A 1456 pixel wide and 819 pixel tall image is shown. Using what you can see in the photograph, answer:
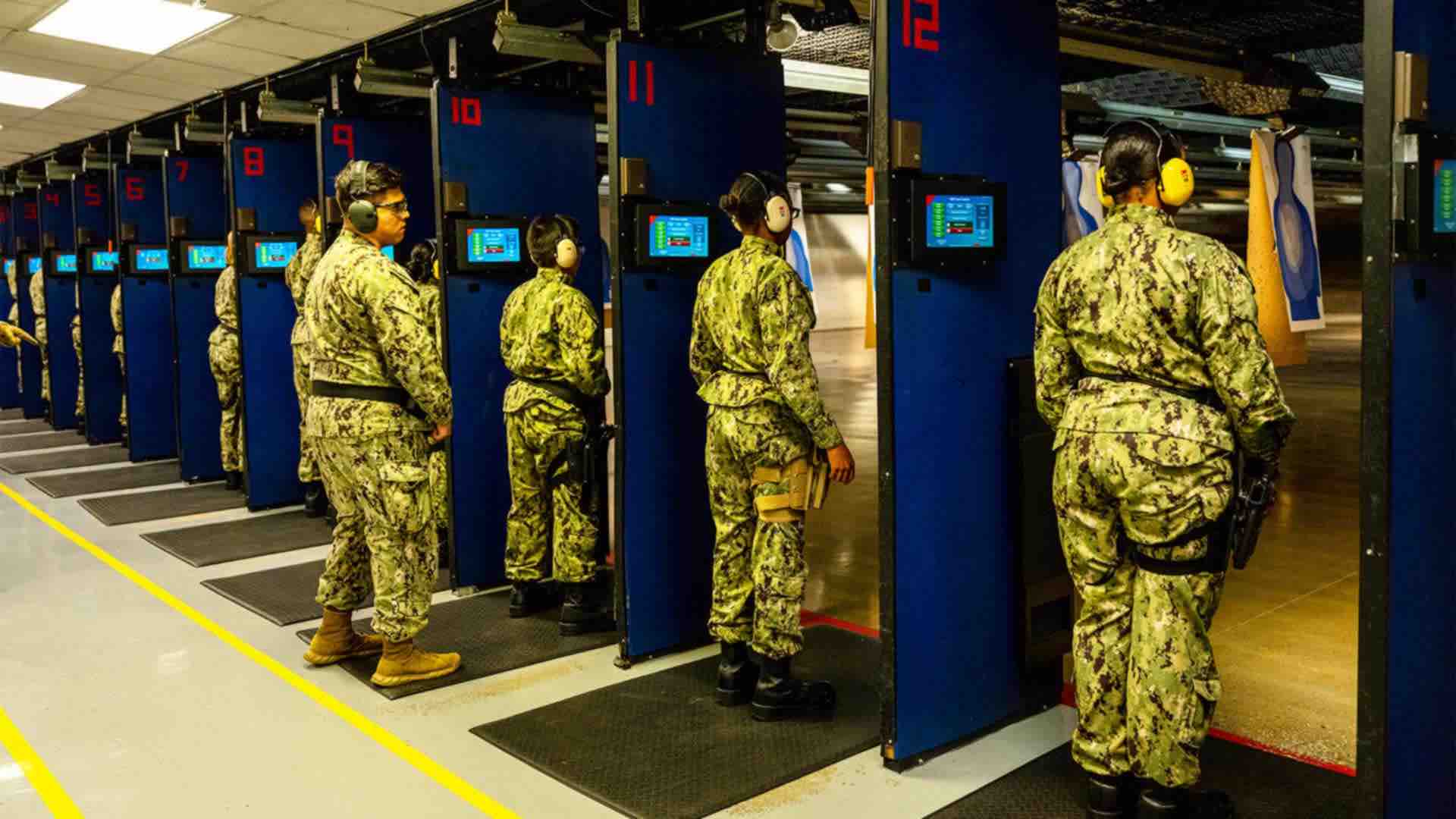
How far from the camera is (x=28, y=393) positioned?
13.6 m

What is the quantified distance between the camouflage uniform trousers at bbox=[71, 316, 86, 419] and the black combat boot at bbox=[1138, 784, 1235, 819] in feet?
36.2

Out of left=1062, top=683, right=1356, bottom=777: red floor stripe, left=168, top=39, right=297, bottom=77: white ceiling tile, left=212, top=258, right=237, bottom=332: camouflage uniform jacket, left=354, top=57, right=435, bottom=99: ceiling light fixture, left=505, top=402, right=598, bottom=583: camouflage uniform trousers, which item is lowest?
left=1062, top=683, right=1356, bottom=777: red floor stripe

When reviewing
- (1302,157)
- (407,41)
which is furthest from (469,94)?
(1302,157)

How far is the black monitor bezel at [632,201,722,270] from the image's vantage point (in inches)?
165

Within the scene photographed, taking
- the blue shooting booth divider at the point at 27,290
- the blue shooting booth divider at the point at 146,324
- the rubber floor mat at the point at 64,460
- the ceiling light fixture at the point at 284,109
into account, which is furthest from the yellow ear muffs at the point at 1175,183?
the blue shooting booth divider at the point at 27,290

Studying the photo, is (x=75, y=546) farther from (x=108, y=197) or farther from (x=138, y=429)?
(x=108, y=197)

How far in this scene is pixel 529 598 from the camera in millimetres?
5129

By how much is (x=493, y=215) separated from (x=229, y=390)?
3.89 meters

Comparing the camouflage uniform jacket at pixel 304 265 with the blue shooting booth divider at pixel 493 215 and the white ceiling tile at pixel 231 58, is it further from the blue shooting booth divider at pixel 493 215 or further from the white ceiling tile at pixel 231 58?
the blue shooting booth divider at pixel 493 215

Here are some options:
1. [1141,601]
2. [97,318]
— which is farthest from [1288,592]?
[97,318]

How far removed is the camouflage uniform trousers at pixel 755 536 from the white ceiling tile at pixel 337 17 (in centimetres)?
314

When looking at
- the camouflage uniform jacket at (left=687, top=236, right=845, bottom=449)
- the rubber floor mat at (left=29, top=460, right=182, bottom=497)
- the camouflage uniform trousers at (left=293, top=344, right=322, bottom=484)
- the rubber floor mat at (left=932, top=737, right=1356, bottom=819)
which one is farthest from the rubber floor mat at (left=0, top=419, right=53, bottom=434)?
the rubber floor mat at (left=932, top=737, right=1356, bottom=819)

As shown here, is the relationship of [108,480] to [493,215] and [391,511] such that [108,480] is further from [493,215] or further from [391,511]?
[391,511]

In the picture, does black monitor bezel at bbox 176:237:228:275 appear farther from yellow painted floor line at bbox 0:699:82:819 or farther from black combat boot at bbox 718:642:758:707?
black combat boot at bbox 718:642:758:707
